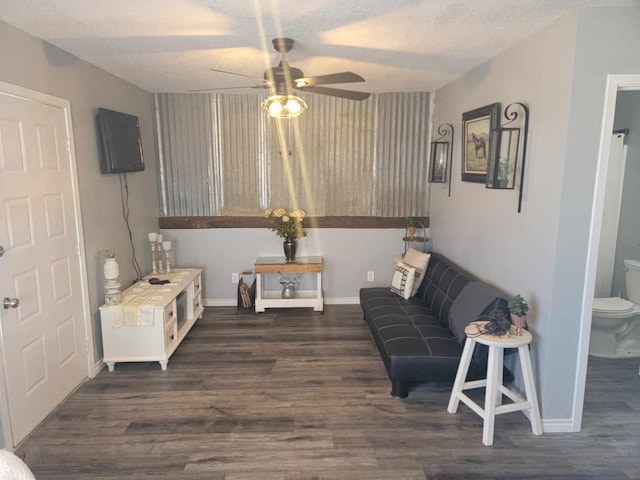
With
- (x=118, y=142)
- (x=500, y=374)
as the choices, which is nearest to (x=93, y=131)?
(x=118, y=142)

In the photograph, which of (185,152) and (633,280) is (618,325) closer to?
(633,280)

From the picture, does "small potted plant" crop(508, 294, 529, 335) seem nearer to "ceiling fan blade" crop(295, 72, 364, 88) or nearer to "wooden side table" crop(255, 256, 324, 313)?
"ceiling fan blade" crop(295, 72, 364, 88)

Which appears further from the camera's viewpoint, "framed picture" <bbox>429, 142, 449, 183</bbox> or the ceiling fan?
"framed picture" <bbox>429, 142, 449, 183</bbox>

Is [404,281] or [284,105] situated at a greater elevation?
[284,105]

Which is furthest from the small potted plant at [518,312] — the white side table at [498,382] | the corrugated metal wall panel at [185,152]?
the corrugated metal wall panel at [185,152]

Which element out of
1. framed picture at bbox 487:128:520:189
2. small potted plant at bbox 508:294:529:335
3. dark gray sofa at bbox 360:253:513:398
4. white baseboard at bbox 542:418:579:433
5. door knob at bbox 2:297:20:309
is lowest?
white baseboard at bbox 542:418:579:433

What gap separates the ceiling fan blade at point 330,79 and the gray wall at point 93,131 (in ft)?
5.42

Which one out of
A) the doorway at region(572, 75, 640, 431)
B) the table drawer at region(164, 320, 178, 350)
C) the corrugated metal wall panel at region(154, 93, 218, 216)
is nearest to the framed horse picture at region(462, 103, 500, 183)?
the doorway at region(572, 75, 640, 431)

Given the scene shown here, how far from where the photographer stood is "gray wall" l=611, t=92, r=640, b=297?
12.2 feet

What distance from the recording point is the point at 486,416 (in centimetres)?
242

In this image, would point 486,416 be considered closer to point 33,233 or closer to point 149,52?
point 33,233

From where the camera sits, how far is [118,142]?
137 inches

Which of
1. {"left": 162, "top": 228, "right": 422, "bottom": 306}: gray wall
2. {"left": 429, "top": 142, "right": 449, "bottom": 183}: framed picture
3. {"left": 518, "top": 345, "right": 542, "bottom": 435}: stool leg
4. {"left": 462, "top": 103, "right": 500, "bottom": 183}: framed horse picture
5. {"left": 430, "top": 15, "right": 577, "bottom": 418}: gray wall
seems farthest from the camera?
{"left": 162, "top": 228, "right": 422, "bottom": 306}: gray wall

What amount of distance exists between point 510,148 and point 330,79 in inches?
50.2
